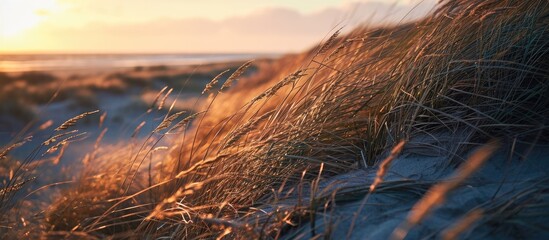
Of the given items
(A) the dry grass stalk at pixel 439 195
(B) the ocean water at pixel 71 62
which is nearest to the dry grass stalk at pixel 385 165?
(A) the dry grass stalk at pixel 439 195

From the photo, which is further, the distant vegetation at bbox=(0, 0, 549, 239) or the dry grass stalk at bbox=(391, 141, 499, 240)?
the distant vegetation at bbox=(0, 0, 549, 239)

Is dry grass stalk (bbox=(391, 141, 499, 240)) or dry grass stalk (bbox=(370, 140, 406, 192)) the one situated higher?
dry grass stalk (bbox=(370, 140, 406, 192))

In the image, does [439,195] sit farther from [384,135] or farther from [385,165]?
[384,135]

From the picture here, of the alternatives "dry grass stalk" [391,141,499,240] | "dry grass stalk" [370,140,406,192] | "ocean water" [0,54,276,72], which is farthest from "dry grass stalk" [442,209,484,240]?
"ocean water" [0,54,276,72]

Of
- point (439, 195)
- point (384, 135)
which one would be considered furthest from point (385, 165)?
point (384, 135)

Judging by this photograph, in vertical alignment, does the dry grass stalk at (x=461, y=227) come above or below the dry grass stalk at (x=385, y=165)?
below

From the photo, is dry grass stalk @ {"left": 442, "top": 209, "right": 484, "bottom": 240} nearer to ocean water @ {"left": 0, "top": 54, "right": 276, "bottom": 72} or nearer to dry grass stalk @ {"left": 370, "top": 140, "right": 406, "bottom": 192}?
dry grass stalk @ {"left": 370, "top": 140, "right": 406, "bottom": 192}

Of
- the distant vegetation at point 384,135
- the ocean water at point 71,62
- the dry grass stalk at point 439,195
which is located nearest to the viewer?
the dry grass stalk at point 439,195

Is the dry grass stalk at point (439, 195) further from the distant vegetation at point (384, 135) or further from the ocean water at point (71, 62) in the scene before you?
the ocean water at point (71, 62)

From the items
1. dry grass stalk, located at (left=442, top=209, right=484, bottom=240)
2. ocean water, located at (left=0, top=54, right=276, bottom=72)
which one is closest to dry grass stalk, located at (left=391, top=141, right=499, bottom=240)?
dry grass stalk, located at (left=442, top=209, right=484, bottom=240)

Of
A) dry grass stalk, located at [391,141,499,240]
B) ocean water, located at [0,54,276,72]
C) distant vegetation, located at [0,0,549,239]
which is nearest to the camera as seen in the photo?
dry grass stalk, located at [391,141,499,240]

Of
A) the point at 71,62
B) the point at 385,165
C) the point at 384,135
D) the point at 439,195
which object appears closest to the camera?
the point at 439,195

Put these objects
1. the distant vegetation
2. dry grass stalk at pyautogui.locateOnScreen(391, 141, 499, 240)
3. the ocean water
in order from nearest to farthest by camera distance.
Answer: dry grass stalk at pyautogui.locateOnScreen(391, 141, 499, 240) < the distant vegetation < the ocean water

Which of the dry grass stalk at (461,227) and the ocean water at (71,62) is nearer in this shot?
the dry grass stalk at (461,227)
